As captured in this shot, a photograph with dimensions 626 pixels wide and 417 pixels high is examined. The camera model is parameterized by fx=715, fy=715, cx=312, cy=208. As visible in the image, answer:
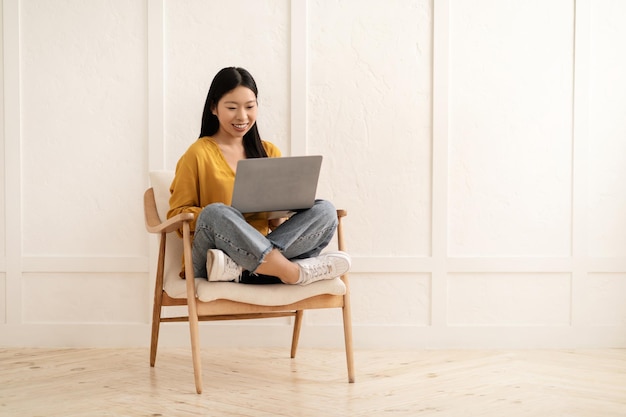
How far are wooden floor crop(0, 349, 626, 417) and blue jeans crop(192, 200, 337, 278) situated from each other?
47 centimetres

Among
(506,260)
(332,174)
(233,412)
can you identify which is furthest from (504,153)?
(233,412)

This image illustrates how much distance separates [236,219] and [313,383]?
707 millimetres

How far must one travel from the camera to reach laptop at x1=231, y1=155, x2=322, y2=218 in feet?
8.14

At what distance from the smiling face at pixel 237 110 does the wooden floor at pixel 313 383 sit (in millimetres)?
995

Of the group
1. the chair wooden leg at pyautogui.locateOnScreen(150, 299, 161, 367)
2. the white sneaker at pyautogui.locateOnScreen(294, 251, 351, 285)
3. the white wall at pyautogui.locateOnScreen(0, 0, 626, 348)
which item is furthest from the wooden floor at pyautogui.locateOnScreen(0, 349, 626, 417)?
the white sneaker at pyautogui.locateOnScreen(294, 251, 351, 285)

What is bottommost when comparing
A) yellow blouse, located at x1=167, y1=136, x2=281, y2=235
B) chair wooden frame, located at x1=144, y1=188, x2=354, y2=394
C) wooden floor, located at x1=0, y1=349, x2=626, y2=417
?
wooden floor, located at x1=0, y1=349, x2=626, y2=417

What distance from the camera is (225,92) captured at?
2896mm

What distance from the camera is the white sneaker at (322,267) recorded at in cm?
256

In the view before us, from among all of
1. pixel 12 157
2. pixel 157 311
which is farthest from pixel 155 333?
pixel 12 157

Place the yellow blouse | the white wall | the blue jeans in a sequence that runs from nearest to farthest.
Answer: the blue jeans → the yellow blouse → the white wall

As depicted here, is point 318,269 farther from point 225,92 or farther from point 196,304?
point 225,92

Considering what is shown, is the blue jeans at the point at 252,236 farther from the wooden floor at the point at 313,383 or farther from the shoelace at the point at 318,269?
the wooden floor at the point at 313,383

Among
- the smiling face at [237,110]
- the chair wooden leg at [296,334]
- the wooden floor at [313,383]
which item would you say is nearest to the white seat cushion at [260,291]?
the wooden floor at [313,383]

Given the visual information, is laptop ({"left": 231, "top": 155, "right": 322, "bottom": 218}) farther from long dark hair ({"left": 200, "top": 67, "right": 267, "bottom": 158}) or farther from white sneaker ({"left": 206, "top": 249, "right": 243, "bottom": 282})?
long dark hair ({"left": 200, "top": 67, "right": 267, "bottom": 158})
